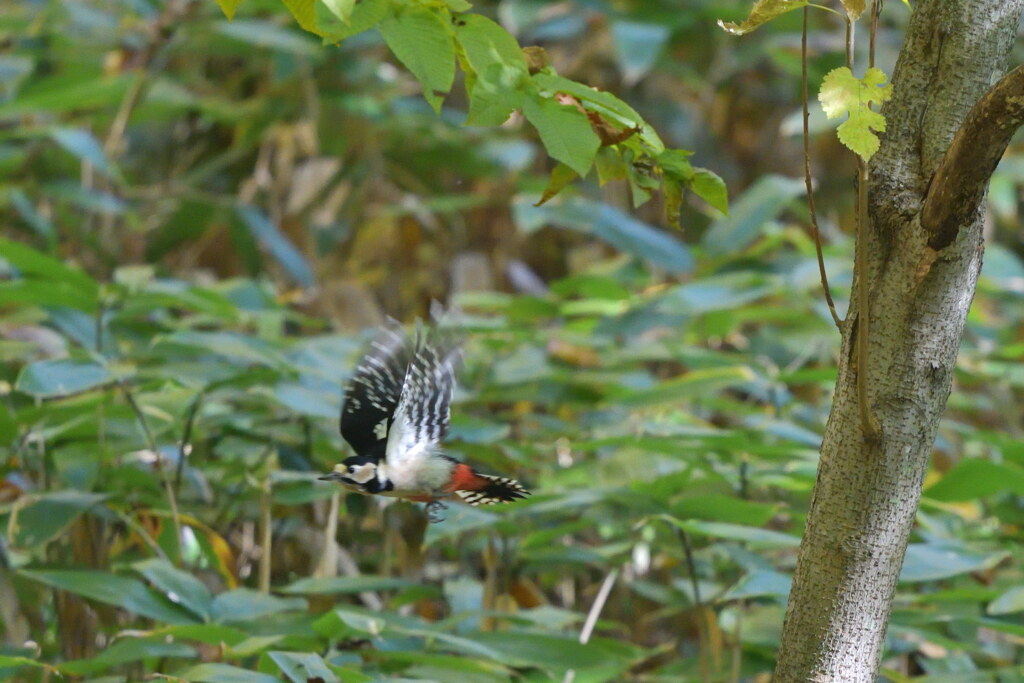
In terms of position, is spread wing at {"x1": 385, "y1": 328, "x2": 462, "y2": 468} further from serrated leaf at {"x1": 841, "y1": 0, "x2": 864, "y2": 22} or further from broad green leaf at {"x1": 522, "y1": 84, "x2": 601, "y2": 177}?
serrated leaf at {"x1": 841, "y1": 0, "x2": 864, "y2": 22}

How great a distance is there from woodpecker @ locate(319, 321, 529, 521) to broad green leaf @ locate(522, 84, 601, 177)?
0.19 m

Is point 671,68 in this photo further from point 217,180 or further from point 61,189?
point 61,189

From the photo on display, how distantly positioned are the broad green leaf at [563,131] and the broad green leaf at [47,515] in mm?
584

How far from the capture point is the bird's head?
2.34ft

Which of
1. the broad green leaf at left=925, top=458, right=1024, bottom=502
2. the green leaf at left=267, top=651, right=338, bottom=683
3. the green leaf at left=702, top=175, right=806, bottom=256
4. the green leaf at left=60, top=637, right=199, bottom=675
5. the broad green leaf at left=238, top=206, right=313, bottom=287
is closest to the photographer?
the green leaf at left=267, top=651, right=338, bottom=683

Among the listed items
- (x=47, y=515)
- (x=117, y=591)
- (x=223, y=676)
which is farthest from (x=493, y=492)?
(x=47, y=515)

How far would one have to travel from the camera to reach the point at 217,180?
9.27 ft

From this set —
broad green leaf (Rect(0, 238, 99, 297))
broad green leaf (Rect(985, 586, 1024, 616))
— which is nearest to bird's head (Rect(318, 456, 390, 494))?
broad green leaf (Rect(985, 586, 1024, 616))

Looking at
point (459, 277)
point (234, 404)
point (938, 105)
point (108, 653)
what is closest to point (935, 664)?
point (938, 105)

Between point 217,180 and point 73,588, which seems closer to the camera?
point 73,588

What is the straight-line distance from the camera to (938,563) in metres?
0.94

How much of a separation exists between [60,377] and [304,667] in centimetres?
44

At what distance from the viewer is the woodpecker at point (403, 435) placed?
743 millimetres

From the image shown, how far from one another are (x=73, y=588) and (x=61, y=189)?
1315 mm
